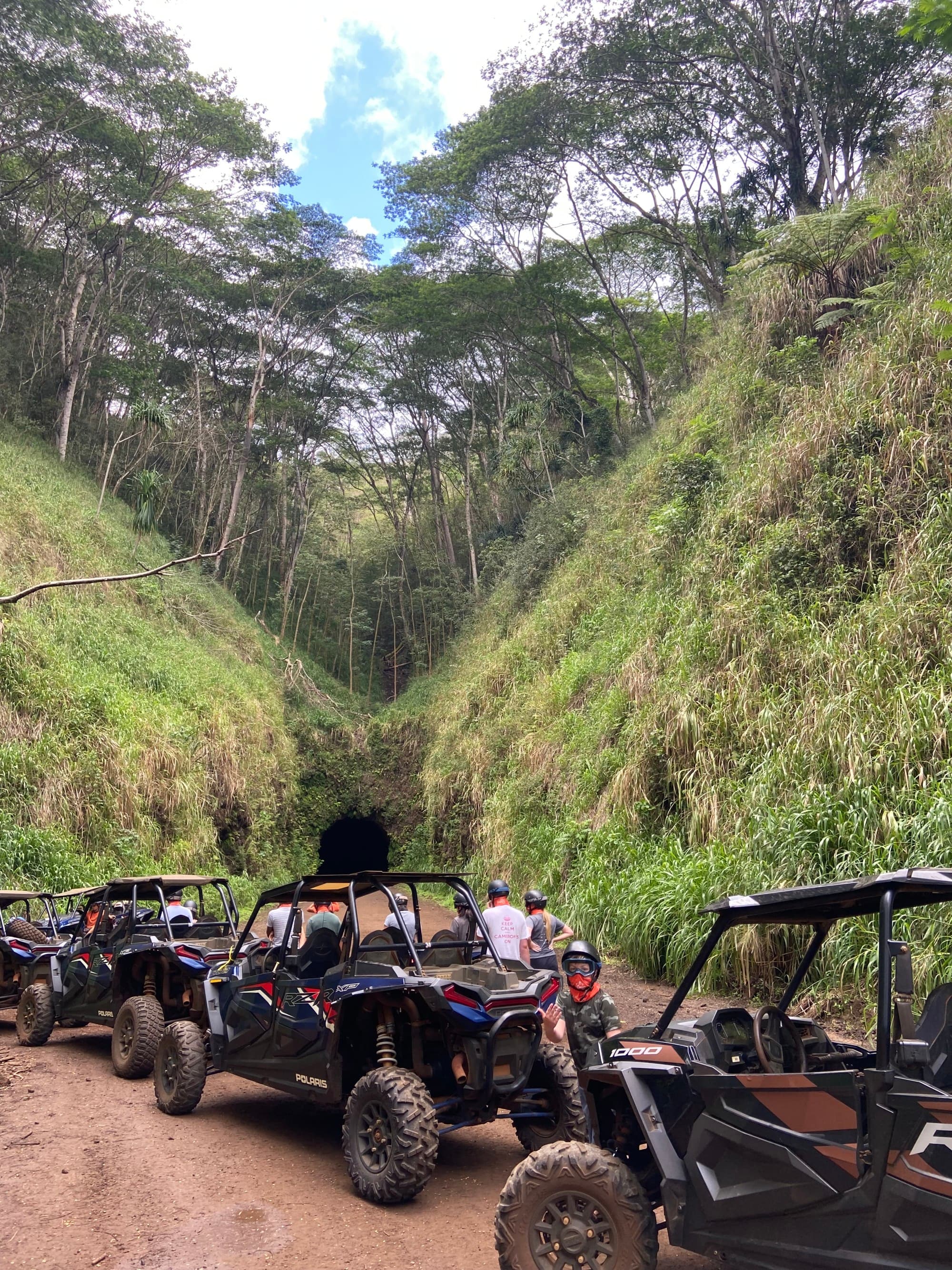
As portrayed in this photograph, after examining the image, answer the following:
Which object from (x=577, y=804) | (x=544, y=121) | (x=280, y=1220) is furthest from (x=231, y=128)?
(x=280, y=1220)

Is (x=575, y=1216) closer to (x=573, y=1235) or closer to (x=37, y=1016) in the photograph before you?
(x=573, y=1235)

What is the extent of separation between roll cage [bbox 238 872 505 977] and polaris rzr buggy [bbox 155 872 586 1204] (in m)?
0.01

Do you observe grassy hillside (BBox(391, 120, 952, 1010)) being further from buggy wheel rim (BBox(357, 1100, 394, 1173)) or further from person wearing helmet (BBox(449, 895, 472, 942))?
buggy wheel rim (BBox(357, 1100, 394, 1173))

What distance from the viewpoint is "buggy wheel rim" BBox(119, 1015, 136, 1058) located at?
24.5 feet

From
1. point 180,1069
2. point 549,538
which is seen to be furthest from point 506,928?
point 549,538

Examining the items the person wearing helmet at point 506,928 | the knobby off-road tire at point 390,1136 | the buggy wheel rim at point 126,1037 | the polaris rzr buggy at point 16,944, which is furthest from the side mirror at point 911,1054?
the polaris rzr buggy at point 16,944

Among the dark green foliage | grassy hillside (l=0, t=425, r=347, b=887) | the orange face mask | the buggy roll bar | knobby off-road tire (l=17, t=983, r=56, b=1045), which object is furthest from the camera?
the dark green foliage

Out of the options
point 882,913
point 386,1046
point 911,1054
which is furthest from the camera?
point 386,1046

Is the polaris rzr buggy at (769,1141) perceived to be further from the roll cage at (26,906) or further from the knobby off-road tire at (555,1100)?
the roll cage at (26,906)

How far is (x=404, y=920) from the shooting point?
5.90 meters

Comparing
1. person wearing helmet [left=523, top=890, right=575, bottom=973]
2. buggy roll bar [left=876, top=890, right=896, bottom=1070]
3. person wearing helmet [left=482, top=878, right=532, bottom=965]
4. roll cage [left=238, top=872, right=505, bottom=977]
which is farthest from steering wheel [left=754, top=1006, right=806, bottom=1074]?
person wearing helmet [left=523, top=890, right=575, bottom=973]

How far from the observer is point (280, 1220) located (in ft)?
14.8

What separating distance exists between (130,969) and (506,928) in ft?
11.2

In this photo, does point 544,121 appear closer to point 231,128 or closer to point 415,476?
point 231,128
